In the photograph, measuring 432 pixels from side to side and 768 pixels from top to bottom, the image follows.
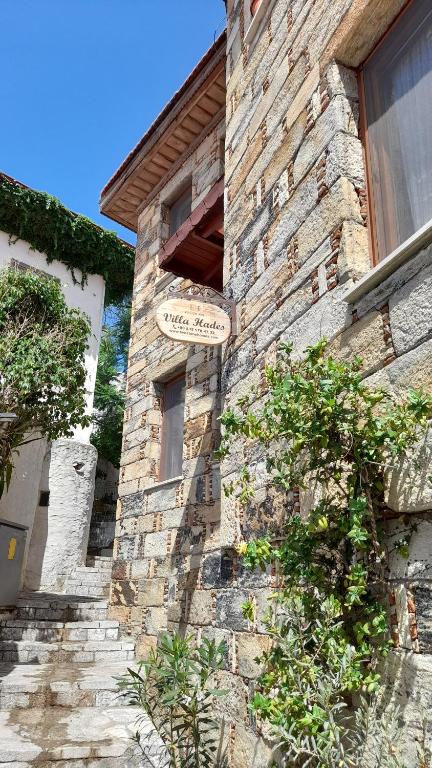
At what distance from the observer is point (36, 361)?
25.6 ft

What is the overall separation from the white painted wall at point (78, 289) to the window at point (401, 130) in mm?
10215

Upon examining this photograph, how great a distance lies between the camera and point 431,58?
8.19ft

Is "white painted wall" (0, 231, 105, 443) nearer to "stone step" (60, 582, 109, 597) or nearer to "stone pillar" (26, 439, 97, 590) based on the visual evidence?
"stone pillar" (26, 439, 97, 590)

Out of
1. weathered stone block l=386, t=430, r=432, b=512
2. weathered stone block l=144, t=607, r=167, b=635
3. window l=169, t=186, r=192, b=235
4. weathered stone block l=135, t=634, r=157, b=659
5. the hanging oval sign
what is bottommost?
weathered stone block l=135, t=634, r=157, b=659

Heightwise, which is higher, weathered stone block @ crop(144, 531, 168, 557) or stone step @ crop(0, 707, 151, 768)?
weathered stone block @ crop(144, 531, 168, 557)

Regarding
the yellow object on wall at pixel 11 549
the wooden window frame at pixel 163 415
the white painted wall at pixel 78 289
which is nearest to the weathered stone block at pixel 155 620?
the wooden window frame at pixel 163 415

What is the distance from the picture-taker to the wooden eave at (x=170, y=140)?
23.1 feet

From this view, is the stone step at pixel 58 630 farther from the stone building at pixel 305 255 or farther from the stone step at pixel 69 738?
the stone step at pixel 69 738

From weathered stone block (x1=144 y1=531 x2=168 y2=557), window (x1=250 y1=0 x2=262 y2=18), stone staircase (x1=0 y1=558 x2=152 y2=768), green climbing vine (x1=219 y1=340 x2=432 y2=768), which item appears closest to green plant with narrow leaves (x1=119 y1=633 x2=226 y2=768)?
stone staircase (x1=0 y1=558 x2=152 y2=768)

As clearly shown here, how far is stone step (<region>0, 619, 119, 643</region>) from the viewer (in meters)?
6.72

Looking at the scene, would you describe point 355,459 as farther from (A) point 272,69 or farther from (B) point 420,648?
(A) point 272,69

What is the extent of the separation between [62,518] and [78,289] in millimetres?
5671

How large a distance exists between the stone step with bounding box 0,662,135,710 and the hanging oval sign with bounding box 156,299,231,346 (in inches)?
112

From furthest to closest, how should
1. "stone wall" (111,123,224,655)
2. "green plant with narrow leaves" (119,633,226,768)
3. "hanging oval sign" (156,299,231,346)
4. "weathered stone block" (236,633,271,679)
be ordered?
1. "stone wall" (111,123,224,655)
2. "hanging oval sign" (156,299,231,346)
3. "green plant with narrow leaves" (119,633,226,768)
4. "weathered stone block" (236,633,271,679)
